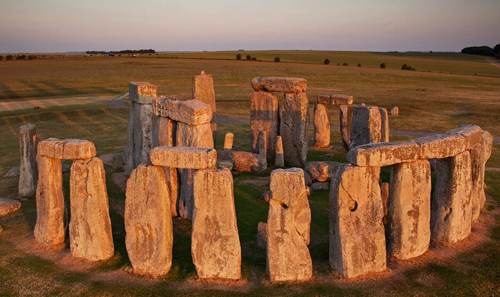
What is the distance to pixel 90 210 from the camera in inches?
358

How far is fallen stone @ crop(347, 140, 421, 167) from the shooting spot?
8227 mm

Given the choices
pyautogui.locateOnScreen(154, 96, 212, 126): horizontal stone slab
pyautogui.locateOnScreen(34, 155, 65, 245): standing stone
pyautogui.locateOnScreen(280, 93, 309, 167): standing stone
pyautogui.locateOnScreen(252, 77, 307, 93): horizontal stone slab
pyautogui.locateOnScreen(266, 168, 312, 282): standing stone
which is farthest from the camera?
pyautogui.locateOnScreen(280, 93, 309, 167): standing stone

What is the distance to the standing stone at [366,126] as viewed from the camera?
16.4m

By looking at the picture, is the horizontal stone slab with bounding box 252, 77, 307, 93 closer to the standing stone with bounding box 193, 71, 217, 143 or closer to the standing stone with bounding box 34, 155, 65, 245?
the standing stone with bounding box 193, 71, 217, 143

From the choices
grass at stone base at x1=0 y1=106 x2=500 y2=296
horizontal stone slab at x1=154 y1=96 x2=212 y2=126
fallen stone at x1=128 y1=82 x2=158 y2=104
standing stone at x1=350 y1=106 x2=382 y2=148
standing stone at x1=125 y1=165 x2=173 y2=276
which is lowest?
grass at stone base at x1=0 y1=106 x2=500 y2=296

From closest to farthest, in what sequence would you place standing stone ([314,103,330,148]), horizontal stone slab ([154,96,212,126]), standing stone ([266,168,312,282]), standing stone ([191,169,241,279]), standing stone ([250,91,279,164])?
standing stone ([266,168,312,282]) < standing stone ([191,169,241,279]) < horizontal stone slab ([154,96,212,126]) < standing stone ([250,91,279,164]) < standing stone ([314,103,330,148])

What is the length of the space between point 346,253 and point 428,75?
53.3 metres

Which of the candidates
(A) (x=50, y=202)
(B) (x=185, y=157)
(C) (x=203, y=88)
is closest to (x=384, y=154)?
(B) (x=185, y=157)

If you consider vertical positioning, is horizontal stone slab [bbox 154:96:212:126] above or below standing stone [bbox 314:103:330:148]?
above

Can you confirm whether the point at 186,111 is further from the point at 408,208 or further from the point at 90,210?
the point at 408,208

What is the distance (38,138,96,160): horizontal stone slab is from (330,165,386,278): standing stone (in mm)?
5058

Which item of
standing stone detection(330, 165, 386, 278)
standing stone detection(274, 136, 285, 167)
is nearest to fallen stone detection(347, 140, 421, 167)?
standing stone detection(330, 165, 386, 278)

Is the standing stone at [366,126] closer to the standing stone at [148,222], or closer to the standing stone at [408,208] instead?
the standing stone at [408,208]

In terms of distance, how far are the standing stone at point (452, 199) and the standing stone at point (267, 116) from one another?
7798mm
